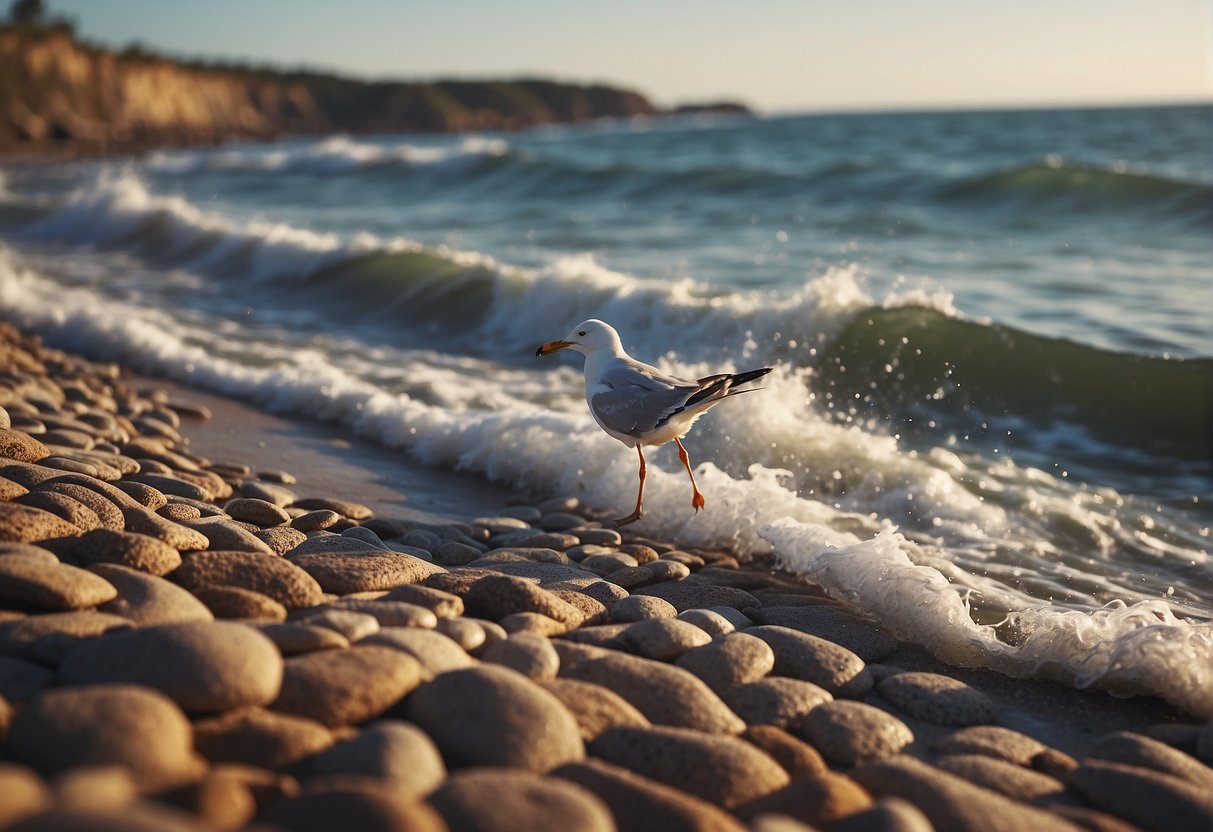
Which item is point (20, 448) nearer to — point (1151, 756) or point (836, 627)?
point (836, 627)

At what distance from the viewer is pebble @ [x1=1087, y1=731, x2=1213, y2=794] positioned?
9.83 ft

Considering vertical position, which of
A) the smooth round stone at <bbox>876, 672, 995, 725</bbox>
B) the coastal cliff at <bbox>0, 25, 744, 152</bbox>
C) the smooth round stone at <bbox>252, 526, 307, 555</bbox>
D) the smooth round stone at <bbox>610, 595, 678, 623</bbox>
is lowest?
the smooth round stone at <bbox>876, 672, 995, 725</bbox>

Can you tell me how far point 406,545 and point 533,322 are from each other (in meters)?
5.76

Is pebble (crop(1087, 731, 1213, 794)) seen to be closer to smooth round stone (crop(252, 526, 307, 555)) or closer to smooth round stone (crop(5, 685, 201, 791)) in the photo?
smooth round stone (crop(5, 685, 201, 791))

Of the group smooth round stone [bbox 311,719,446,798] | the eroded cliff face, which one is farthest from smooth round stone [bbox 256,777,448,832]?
the eroded cliff face

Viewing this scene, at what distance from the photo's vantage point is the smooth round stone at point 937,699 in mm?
3402

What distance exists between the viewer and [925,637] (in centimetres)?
413

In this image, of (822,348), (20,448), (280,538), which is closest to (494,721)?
(280,538)

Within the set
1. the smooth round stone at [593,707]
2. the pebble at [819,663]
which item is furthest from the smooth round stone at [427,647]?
the pebble at [819,663]

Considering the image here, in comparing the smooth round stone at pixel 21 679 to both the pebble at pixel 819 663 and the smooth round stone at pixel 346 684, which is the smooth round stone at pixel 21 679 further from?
the pebble at pixel 819 663

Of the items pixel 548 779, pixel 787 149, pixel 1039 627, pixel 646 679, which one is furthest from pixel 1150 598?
pixel 787 149

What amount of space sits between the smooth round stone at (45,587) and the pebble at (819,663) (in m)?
2.00

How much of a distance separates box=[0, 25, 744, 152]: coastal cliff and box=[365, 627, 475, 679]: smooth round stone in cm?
4318

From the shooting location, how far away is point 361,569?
3766mm
